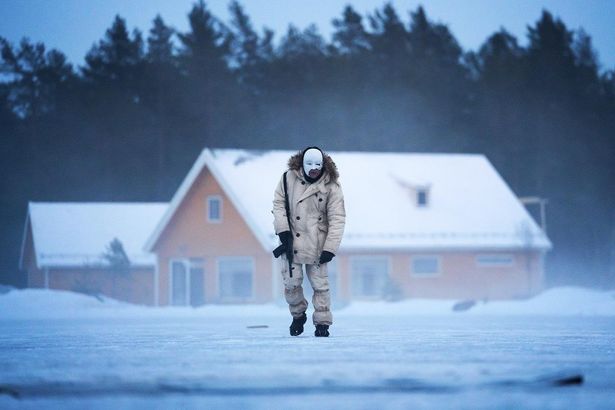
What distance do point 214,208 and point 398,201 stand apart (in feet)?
23.5

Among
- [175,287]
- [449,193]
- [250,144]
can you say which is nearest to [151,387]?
[175,287]

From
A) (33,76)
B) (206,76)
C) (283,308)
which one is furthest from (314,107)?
(283,308)

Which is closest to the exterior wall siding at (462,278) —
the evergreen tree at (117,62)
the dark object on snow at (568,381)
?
the evergreen tree at (117,62)

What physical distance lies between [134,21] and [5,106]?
8103 millimetres

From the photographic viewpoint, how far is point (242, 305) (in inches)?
1521

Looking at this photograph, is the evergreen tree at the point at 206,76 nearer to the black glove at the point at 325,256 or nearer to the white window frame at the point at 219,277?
the white window frame at the point at 219,277

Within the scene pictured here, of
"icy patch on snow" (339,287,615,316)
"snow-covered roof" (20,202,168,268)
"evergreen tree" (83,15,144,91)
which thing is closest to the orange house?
"snow-covered roof" (20,202,168,268)

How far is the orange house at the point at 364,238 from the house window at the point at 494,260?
0.04 meters

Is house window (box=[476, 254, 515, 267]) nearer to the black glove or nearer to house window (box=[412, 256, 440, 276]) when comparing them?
house window (box=[412, 256, 440, 276])

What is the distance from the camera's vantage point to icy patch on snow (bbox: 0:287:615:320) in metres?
28.8

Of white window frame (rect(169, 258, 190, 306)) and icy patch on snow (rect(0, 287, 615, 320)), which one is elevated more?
white window frame (rect(169, 258, 190, 306))

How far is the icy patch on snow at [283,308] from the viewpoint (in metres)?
28.8

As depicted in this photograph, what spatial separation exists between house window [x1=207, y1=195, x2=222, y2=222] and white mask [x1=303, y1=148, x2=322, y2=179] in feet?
101

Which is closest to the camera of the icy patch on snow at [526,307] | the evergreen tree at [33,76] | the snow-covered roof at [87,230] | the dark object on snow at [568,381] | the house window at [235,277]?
the dark object on snow at [568,381]
